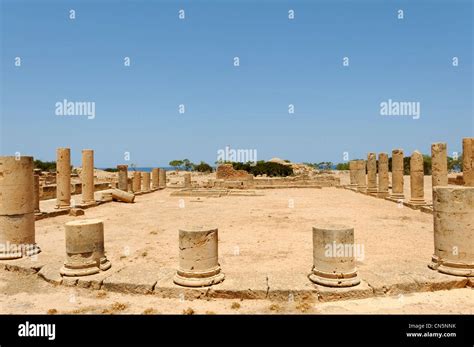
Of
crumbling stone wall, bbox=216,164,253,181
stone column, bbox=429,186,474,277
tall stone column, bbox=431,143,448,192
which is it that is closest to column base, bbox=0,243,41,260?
stone column, bbox=429,186,474,277

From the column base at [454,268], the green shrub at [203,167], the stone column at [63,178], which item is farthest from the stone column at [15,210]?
the green shrub at [203,167]

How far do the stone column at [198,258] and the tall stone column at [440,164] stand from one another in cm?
1252

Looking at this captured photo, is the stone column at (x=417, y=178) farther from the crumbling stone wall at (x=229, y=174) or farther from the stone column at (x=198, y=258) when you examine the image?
the crumbling stone wall at (x=229, y=174)

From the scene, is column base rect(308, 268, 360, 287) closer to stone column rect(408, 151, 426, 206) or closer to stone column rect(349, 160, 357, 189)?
stone column rect(408, 151, 426, 206)

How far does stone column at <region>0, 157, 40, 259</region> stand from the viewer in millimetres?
8461

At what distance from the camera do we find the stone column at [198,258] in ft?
20.8

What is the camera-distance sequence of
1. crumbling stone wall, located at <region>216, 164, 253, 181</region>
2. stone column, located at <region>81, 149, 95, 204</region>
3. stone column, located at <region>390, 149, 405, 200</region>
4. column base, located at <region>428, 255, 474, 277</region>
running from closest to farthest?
column base, located at <region>428, 255, 474, 277</region> → stone column, located at <region>81, 149, 95, 204</region> → stone column, located at <region>390, 149, 405, 200</region> → crumbling stone wall, located at <region>216, 164, 253, 181</region>

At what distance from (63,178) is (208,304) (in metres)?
13.4

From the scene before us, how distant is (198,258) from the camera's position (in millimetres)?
6438

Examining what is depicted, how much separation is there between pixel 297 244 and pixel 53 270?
20.4 feet

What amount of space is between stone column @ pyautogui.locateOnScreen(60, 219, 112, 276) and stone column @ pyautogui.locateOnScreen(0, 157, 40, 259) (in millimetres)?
2304

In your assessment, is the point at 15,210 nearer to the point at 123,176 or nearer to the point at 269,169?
the point at 123,176

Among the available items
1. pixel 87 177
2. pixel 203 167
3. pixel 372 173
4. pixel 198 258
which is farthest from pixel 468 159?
pixel 203 167
